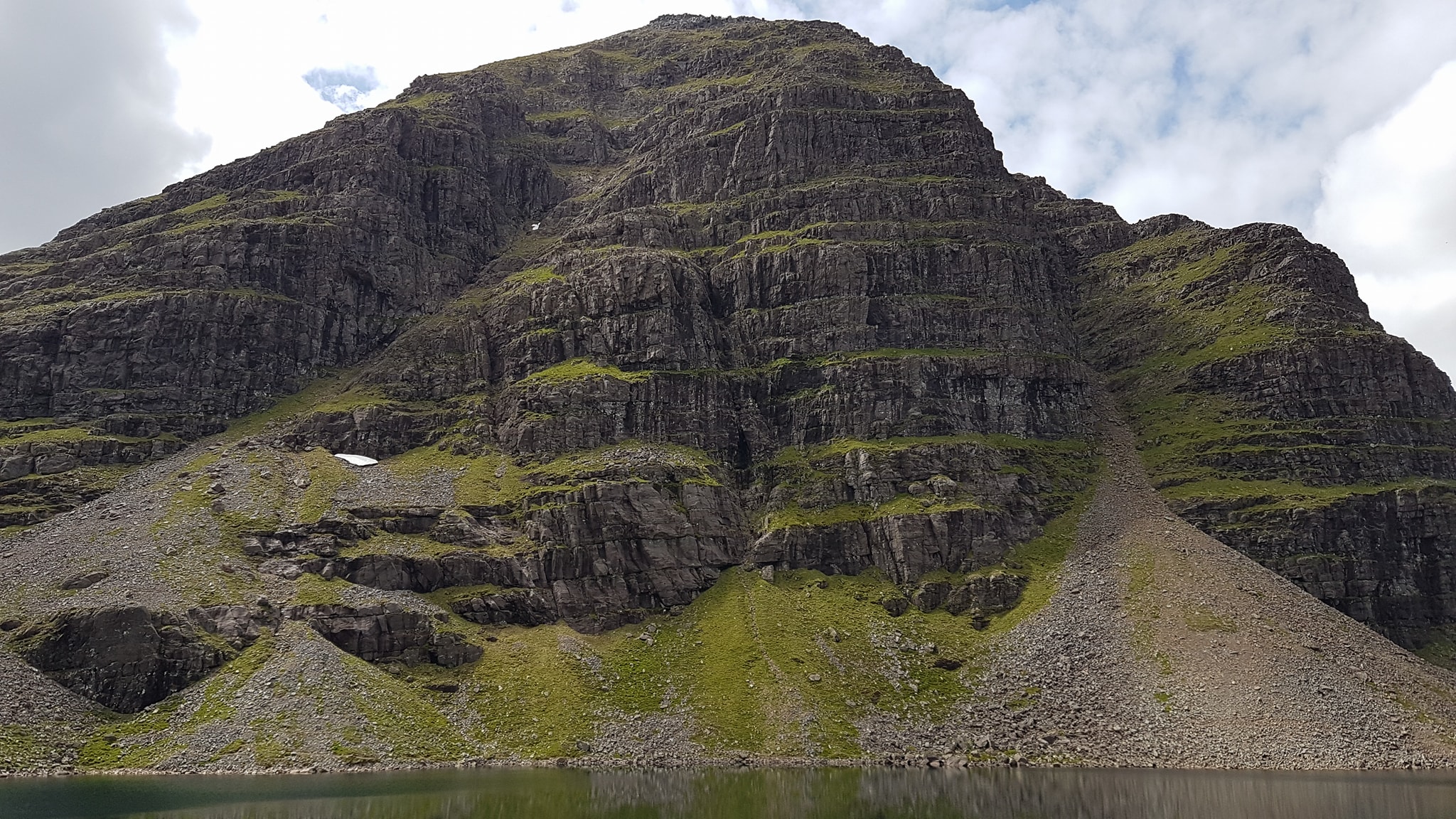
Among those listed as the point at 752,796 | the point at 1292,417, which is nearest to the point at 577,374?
the point at 752,796

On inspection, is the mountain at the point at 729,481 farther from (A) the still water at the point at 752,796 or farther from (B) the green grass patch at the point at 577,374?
(A) the still water at the point at 752,796

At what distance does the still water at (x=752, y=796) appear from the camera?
6150 centimetres

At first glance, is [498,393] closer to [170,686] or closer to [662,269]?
[662,269]

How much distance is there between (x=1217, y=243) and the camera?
6993 inches

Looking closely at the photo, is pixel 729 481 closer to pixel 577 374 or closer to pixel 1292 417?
pixel 577 374

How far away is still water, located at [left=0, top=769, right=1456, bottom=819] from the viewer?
61500 mm

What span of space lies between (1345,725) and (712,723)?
217 ft

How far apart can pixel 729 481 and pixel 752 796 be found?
258 ft

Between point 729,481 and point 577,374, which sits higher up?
point 577,374

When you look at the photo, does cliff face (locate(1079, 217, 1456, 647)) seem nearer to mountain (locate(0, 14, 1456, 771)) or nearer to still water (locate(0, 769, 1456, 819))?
mountain (locate(0, 14, 1456, 771))

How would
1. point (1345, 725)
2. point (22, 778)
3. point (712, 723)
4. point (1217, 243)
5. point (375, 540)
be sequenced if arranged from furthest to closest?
point (1217, 243)
point (375, 540)
point (712, 723)
point (1345, 725)
point (22, 778)

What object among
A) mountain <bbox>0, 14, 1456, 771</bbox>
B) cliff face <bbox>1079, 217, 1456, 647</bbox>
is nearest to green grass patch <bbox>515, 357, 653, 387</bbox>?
mountain <bbox>0, 14, 1456, 771</bbox>

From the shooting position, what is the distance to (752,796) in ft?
235

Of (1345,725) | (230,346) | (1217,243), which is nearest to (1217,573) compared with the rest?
(1345,725)
